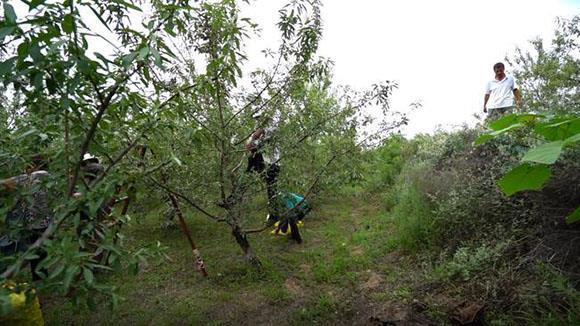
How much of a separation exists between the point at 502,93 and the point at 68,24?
6055 millimetres

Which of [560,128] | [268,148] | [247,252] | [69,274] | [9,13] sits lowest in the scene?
[247,252]

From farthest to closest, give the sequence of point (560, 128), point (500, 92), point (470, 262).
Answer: point (500, 92)
point (470, 262)
point (560, 128)

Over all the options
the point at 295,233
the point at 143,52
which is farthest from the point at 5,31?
the point at 295,233

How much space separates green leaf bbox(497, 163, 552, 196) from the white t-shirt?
569 cm

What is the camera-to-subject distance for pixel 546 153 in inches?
24.8

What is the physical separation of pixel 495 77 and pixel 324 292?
442 centimetres

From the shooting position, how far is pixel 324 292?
4.07m

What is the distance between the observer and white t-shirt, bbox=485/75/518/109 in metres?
5.72

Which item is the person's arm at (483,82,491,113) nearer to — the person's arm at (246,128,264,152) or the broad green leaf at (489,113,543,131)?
the person's arm at (246,128,264,152)

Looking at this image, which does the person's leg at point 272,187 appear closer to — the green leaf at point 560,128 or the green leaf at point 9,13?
the green leaf at point 9,13


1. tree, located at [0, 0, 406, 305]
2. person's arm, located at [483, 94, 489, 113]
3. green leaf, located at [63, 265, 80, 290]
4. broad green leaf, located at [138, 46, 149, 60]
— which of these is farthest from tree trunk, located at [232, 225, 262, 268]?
person's arm, located at [483, 94, 489, 113]

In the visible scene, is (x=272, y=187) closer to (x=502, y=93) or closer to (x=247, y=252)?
(x=247, y=252)

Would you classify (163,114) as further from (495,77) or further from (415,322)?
(495,77)

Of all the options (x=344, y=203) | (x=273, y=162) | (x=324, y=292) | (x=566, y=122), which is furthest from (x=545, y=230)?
(x=344, y=203)
